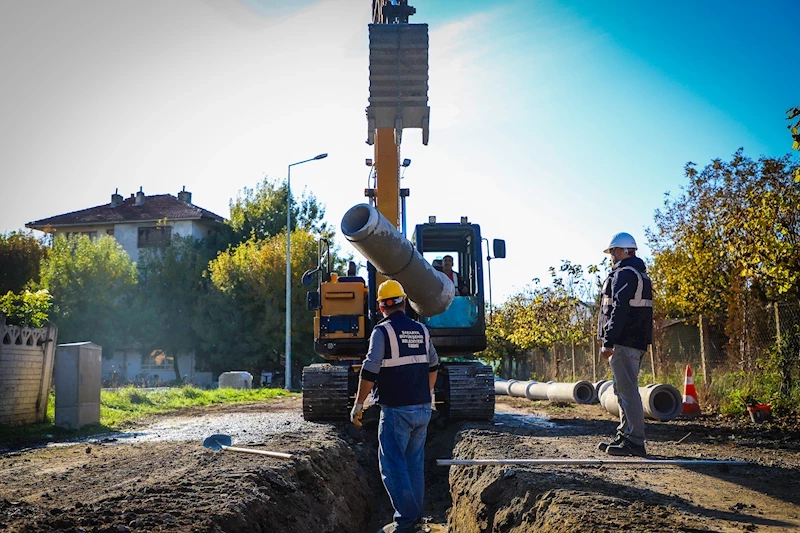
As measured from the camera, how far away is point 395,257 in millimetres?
5664

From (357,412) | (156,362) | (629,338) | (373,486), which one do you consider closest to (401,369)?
(357,412)

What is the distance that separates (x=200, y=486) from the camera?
5.86 metres

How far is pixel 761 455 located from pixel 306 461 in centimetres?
493

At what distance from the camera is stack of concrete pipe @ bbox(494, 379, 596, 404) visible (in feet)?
56.1

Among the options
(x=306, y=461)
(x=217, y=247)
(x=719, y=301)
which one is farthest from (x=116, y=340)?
(x=306, y=461)

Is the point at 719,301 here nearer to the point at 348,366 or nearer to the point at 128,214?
the point at 348,366

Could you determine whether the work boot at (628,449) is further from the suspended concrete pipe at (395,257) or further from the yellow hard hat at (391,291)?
the yellow hard hat at (391,291)

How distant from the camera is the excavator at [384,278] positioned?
32.5ft

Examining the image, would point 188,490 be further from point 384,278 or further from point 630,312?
point 384,278

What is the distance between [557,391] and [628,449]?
11316 mm

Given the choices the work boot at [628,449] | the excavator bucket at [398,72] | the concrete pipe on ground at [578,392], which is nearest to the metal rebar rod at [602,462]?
the work boot at [628,449]

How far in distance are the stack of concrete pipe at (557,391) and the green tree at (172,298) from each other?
23.5 m

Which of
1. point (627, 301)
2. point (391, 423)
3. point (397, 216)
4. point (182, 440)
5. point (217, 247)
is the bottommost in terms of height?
point (182, 440)

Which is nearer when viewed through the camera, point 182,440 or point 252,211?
point 182,440
